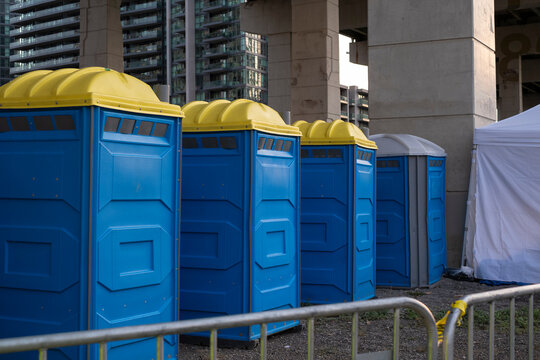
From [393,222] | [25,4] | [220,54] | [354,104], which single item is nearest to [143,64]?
[220,54]

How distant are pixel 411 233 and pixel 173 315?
18.4 feet

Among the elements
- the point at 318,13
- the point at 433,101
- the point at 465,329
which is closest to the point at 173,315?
the point at 465,329

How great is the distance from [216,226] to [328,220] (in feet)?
7.69

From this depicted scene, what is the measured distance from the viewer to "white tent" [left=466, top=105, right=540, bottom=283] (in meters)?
10.7

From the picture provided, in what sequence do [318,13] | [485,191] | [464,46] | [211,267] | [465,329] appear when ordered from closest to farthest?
[211,267] < [465,329] < [485,191] < [464,46] < [318,13]

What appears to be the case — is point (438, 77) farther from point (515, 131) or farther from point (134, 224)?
point (134, 224)

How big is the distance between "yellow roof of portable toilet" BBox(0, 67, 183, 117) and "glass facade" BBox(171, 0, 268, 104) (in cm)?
8572

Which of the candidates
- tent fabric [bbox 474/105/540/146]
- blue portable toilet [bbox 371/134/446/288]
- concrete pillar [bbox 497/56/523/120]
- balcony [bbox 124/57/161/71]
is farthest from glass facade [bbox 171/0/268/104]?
blue portable toilet [bbox 371/134/446/288]

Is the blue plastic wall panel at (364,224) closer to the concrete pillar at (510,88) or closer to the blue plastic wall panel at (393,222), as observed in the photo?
the blue plastic wall panel at (393,222)

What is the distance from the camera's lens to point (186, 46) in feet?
305

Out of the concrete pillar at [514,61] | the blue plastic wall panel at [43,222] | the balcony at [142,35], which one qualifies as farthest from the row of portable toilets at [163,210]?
the balcony at [142,35]

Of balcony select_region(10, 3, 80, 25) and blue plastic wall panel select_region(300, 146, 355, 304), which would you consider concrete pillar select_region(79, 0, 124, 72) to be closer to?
blue plastic wall panel select_region(300, 146, 355, 304)

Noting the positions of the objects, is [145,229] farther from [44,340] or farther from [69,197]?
[44,340]

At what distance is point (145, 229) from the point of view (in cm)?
507
